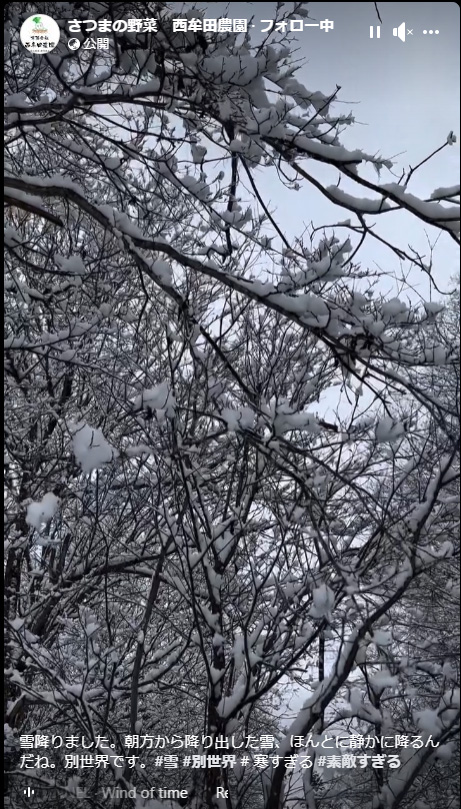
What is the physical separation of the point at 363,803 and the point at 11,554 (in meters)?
2.41

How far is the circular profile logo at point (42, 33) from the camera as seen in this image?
6.20 feet

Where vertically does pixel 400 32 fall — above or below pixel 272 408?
above

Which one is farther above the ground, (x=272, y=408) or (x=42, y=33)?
(x=42, y=33)

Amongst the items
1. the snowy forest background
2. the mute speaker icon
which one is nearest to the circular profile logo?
the snowy forest background

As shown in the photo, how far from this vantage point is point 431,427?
7.30 feet

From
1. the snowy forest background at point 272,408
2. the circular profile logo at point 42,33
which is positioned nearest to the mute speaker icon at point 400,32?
the snowy forest background at point 272,408

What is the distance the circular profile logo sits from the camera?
1890 mm

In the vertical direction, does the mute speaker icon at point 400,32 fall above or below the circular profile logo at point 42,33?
below

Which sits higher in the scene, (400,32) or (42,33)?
(42,33)

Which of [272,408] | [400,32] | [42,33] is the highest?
[42,33]

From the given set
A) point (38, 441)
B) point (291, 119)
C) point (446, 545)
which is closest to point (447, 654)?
point (446, 545)

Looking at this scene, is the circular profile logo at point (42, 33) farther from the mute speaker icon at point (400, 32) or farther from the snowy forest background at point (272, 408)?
the mute speaker icon at point (400, 32)

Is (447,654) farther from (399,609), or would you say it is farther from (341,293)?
(341,293)

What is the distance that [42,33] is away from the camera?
1.91 meters
